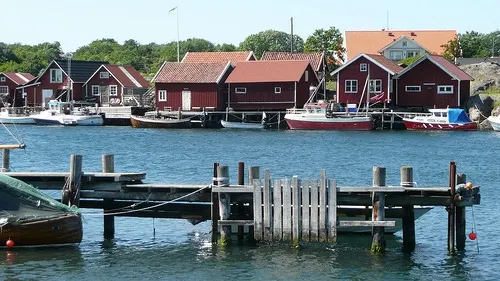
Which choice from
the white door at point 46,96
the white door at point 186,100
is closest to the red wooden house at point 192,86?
the white door at point 186,100

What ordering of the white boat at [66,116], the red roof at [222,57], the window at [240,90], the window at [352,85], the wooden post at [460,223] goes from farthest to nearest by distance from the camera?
the red roof at [222,57], the white boat at [66,116], the window at [240,90], the window at [352,85], the wooden post at [460,223]

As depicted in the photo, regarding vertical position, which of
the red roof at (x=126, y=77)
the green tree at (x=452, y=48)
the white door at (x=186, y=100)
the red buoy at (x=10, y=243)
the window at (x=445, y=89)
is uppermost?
the green tree at (x=452, y=48)

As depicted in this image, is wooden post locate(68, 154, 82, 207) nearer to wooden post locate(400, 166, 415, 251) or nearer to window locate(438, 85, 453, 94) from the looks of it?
wooden post locate(400, 166, 415, 251)

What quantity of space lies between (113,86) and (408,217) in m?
82.1

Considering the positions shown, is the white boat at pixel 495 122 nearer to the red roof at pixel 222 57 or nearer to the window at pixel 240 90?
the window at pixel 240 90

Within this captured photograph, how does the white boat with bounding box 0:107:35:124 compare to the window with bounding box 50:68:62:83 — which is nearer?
the white boat with bounding box 0:107:35:124

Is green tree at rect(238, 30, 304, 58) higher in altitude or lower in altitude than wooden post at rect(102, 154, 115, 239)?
higher

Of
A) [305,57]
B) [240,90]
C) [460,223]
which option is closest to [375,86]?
[240,90]

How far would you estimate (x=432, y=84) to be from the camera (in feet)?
284

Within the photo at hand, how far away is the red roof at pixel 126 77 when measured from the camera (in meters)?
104

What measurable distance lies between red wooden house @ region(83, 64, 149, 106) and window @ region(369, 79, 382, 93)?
84.9 ft

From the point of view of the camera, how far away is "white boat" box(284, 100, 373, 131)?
84.4 metres

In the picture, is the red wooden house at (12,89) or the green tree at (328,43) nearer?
the red wooden house at (12,89)

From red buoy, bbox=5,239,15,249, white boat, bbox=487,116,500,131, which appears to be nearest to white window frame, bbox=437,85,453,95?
white boat, bbox=487,116,500,131
